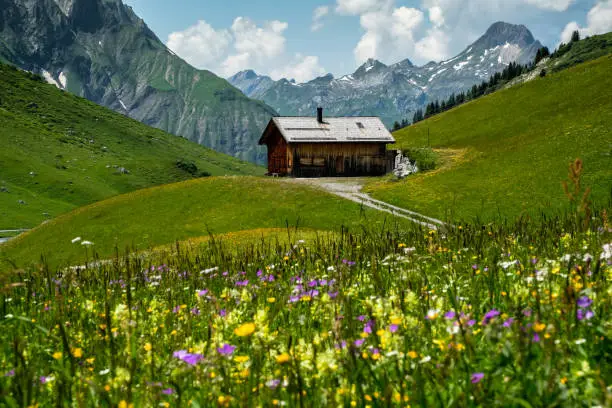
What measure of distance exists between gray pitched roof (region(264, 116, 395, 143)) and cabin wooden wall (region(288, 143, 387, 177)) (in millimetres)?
1061

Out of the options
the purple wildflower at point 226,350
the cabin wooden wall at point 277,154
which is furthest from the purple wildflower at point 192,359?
the cabin wooden wall at point 277,154

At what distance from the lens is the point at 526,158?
50.5 m

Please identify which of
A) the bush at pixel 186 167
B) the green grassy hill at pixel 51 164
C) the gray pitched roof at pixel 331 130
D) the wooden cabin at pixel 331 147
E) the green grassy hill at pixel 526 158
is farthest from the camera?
the bush at pixel 186 167

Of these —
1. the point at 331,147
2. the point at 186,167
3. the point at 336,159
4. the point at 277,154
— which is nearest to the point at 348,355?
the point at 331,147

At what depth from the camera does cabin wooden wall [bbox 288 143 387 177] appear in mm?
76750

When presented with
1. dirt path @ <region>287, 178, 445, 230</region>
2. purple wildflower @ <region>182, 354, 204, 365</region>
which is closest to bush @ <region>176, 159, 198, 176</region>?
dirt path @ <region>287, 178, 445, 230</region>

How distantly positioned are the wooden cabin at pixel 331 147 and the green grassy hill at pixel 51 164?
54.4m

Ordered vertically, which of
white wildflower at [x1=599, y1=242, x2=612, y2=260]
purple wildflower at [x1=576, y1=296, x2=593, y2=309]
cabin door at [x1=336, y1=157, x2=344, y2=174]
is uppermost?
cabin door at [x1=336, y1=157, x2=344, y2=174]

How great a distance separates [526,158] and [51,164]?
133 meters

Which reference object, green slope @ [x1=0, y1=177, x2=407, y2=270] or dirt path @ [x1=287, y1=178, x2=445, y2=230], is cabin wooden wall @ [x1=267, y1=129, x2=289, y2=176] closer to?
dirt path @ [x1=287, y1=178, x2=445, y2=230]

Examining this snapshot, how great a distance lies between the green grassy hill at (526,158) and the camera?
39781mm

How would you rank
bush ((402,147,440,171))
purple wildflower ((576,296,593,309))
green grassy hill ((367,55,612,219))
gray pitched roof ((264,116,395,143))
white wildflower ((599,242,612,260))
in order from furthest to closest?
1. gray pitched roof ((264,116,395,143))
2. bush ((402,147,440,171))
3. green grassy hill ((367,55,612,219))
4. white wildflower ((599,242,612,260))
5. purple wildflower ((576,296,593,309))

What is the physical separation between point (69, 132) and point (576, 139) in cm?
17857

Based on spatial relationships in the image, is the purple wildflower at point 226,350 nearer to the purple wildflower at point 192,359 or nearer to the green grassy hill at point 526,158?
the purple wildflower at point 192,359
